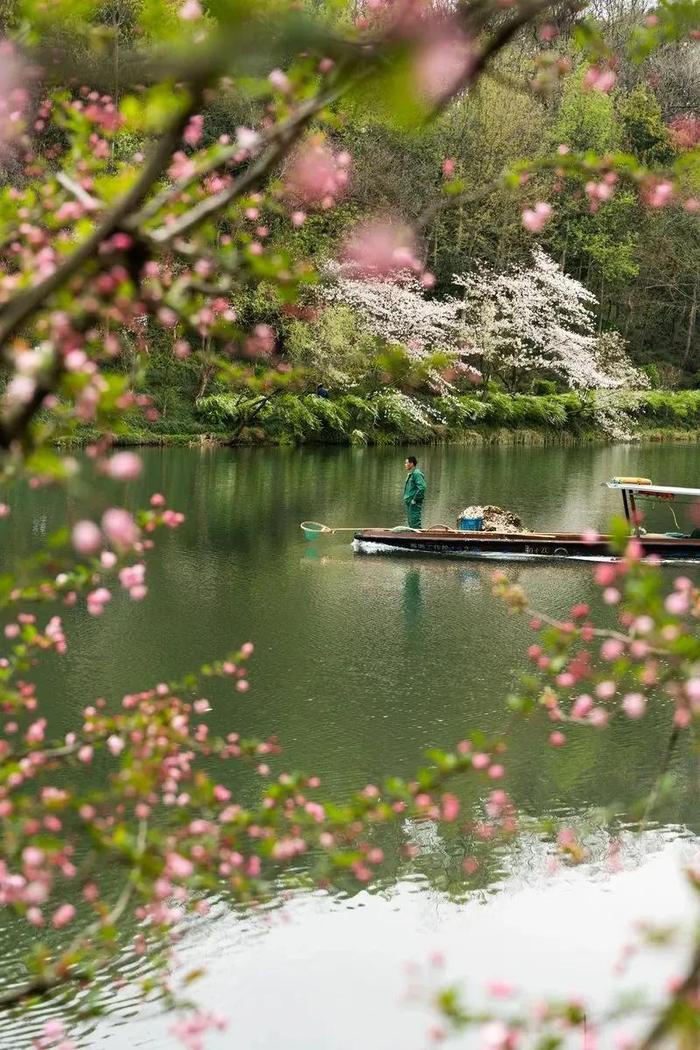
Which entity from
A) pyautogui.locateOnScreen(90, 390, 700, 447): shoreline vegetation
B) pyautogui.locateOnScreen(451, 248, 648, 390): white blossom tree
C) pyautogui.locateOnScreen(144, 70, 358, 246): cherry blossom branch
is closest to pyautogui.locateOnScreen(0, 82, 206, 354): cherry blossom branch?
pyautogui.locateOnScreen(144, 70, 358, 246): cherry blossom branch

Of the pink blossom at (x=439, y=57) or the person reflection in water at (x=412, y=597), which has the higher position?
the pink blossom at (x=439, y=57)

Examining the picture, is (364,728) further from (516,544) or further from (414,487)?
(414,487)

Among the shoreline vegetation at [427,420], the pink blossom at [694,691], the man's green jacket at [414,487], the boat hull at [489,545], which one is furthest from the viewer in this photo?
the shoreline vegetation at [427,420]

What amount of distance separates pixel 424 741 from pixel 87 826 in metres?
7.64

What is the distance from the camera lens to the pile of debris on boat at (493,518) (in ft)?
68.4

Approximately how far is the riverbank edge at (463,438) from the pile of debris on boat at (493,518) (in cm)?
1463

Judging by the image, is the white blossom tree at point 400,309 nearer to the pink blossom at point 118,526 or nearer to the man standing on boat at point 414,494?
the man standing on boat at point 414,494

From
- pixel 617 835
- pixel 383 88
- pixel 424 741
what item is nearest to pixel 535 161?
pixel 383 88

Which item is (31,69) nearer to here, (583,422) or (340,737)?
(340,737)

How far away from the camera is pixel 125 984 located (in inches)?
255

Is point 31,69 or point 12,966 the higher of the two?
point 31,69

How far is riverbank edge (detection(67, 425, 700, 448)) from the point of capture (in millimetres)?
36531

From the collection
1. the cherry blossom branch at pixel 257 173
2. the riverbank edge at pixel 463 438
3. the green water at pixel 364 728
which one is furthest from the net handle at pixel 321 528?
the cherry blossom branch at pixel 257 173

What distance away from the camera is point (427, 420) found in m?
43.8
